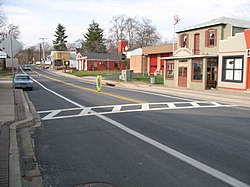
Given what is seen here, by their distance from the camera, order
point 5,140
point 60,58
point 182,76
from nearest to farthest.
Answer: point 5,140 → point 182,76 → point 60,58

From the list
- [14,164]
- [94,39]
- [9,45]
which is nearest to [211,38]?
[9,45]

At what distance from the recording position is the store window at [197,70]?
2844cm

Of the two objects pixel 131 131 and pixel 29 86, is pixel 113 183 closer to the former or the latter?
pixel 131 131

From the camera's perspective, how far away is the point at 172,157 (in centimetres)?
Result: 621

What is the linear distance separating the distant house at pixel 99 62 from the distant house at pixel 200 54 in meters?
44.4

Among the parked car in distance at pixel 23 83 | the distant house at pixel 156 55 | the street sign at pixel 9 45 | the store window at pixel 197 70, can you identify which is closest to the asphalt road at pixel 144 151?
the street sign at pixel 9 45

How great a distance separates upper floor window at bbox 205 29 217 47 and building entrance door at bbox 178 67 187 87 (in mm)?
3421

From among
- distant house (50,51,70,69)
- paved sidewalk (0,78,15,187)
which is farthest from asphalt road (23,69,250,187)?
distant house (50,51,70,69)

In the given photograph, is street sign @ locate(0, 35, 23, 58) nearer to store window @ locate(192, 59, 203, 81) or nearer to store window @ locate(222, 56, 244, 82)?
store window @ locate(222, 56, 244, 82)

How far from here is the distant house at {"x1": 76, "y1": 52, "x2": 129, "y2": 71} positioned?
78438mm

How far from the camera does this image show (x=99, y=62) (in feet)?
262

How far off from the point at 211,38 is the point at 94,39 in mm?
80661

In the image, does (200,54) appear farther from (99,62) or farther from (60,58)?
(60,58)

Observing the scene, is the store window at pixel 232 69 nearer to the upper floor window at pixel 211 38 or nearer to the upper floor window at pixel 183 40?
the upper floor window at pixel 211 38
